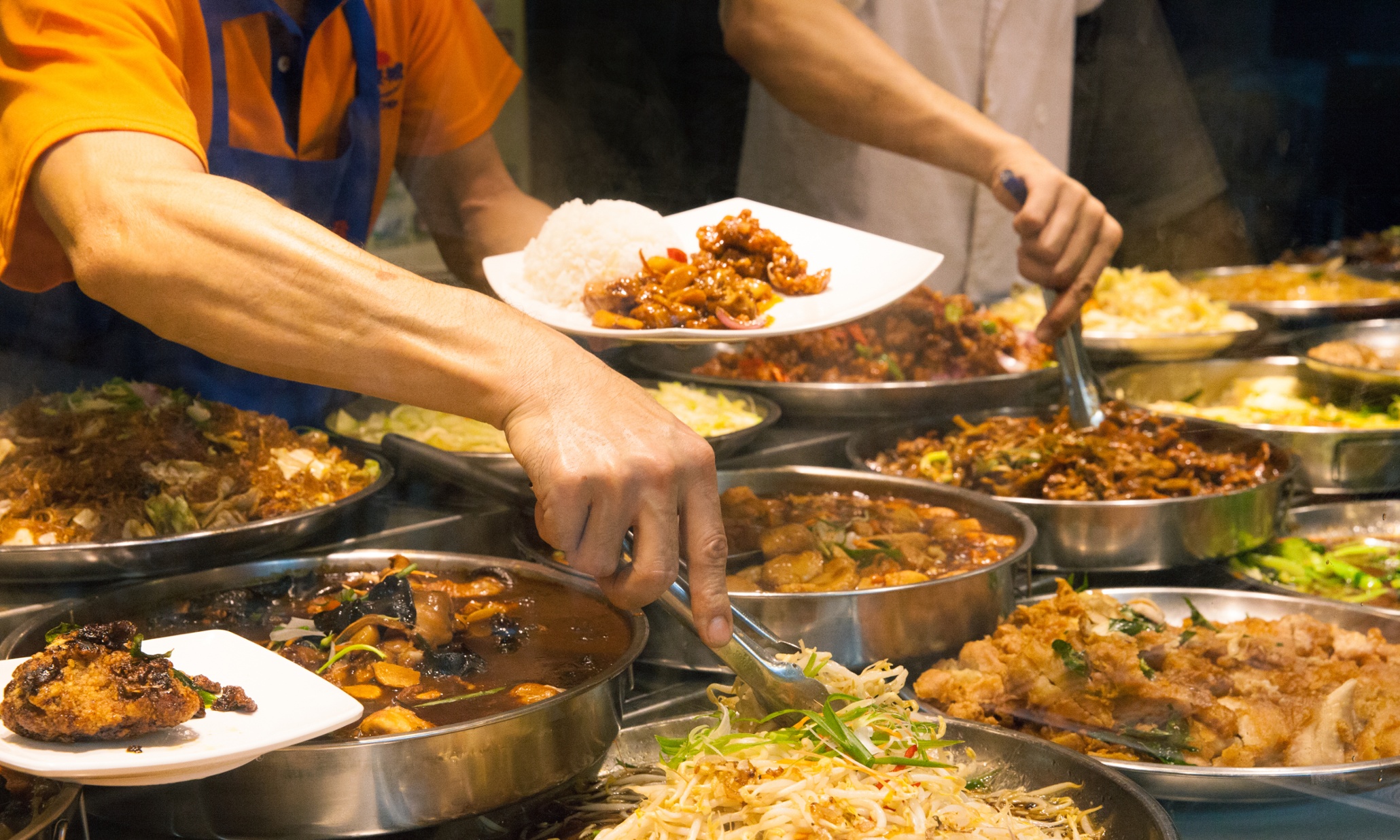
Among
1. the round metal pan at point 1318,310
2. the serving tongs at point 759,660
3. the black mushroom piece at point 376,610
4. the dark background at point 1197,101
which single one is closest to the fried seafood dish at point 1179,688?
the serving tongs at point 759,660

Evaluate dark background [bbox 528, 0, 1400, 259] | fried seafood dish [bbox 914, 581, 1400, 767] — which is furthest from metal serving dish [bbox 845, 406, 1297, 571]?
dark background [bbox 528, 0, 1400, 259]

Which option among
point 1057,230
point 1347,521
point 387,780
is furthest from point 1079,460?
point 387,780

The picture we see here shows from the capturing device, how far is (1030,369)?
333cm

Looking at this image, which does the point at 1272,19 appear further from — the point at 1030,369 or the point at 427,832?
the point at 427,832

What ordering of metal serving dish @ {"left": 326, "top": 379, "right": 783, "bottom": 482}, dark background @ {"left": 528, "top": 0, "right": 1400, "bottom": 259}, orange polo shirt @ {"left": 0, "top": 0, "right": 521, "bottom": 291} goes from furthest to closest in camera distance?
dark background @ {"left": 528, "top": 0, "right": 1400, "bottom": 259}
metal serving dish @ {"left": 326, "top": 379, "right": 783, "bottom": 482}
orange polo shirt @ {"left": 0, "top": 0, "right": 521, "bottom": 291}

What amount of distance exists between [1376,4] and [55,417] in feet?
9.95

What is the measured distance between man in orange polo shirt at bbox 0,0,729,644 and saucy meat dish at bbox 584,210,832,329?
41 cm

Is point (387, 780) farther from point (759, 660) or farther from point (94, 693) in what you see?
point (759, 660)

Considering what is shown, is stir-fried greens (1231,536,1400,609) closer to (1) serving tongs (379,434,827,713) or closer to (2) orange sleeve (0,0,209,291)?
(1) serving tongs (379,434,827,713)

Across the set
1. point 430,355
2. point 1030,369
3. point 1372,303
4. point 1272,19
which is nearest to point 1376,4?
point 1272,19

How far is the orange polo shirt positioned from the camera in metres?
1.74

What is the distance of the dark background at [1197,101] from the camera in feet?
8.27

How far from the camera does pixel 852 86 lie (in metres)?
2.69

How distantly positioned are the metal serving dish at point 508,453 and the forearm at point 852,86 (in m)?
0.72
